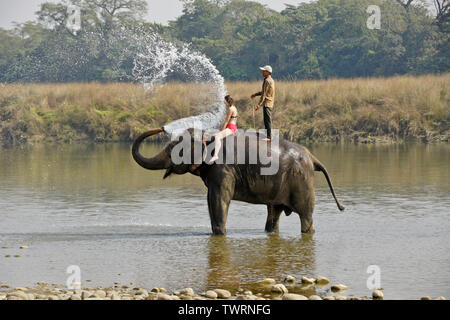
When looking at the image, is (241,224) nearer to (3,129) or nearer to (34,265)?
(34,265)

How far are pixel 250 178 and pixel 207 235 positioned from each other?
1021mm

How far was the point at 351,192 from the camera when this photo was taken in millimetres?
17312

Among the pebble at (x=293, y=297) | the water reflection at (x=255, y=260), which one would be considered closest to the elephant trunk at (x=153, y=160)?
the water reflection at (x=255, y=260)

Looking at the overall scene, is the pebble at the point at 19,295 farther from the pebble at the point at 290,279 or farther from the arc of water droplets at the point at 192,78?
the arc of water droplets at the point at 192,78

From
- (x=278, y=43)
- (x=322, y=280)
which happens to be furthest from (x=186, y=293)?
(x=278, y=43)

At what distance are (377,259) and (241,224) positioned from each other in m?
3.26

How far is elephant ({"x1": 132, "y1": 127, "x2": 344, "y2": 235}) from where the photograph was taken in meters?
12.7

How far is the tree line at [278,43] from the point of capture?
52.2m

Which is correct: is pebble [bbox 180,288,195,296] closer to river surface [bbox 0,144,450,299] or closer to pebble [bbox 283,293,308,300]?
river surface [bbox 0,144,450,299]

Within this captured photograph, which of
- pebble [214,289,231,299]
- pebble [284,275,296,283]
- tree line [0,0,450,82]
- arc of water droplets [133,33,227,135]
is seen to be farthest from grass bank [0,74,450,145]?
pebble [214,289,231,299]

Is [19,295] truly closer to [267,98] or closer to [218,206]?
[218,206]

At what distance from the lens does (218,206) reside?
1261cm

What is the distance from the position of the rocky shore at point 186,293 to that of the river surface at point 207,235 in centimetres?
16
